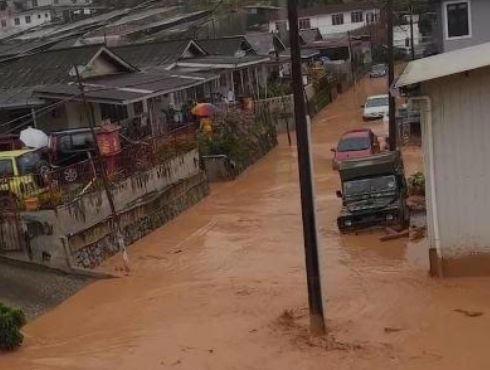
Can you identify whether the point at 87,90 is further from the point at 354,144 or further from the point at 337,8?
the point at 337,8

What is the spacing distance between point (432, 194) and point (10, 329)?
811 centimetres

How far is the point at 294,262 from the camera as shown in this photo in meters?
18.4

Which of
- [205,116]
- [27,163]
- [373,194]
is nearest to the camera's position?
[373,194]

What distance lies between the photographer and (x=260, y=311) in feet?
48.0

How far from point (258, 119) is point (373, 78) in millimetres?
28574

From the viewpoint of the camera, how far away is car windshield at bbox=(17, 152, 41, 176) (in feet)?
68.2

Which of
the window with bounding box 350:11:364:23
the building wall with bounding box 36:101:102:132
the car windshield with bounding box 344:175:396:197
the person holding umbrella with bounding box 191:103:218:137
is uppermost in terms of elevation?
the window with bounding box 350:11:364:23

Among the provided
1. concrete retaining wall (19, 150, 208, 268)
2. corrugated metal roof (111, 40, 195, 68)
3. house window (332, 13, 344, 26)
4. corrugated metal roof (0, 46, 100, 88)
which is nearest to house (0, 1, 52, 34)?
house window (332, 13, 344, 26)

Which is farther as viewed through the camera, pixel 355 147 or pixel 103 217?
pixel 355 147

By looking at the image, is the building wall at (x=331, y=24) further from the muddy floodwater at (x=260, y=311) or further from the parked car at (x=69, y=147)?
the parked car at (x=69, y=147)

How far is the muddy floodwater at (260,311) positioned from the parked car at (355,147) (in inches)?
236

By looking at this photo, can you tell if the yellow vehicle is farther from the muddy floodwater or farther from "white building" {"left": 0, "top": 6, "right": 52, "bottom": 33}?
"white building" {"left": 0, "top": 6, "right": 52, "bottom": 33}

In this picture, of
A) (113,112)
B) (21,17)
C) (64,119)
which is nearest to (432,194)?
(64,119)

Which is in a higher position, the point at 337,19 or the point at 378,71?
the point at 337,19
